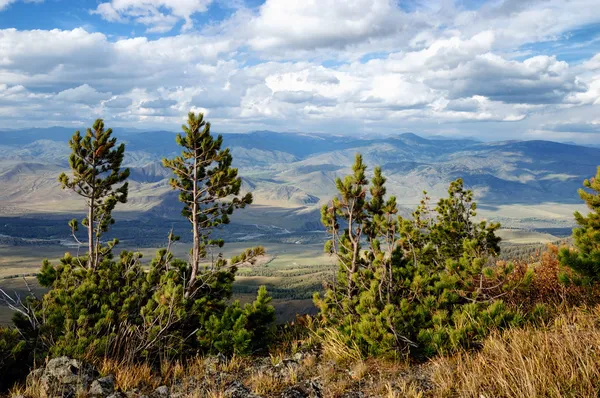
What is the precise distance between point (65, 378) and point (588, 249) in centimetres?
1178

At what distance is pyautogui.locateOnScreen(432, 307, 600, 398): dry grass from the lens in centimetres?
488

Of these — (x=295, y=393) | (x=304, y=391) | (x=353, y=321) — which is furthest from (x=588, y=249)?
(x=295, y=393)

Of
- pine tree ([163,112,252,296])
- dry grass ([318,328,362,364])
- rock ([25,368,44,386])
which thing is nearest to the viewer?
rock ([25,368,44,386])

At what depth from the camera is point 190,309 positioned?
12.9 meters

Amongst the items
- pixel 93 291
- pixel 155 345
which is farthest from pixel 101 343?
pixel 93 291

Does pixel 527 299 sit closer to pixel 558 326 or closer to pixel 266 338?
pixel 558 326

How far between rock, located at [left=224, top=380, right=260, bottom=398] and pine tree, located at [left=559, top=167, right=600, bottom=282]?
23.0ft

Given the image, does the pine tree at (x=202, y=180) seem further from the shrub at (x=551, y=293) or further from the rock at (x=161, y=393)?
the shrub at (x=551, y=293)

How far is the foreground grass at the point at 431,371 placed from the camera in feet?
16.7

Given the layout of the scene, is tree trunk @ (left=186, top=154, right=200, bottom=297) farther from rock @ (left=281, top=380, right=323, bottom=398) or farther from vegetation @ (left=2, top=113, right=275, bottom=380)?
rock @ (left=281, top=380, right=323, bottom=398)

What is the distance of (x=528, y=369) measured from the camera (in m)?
5.34

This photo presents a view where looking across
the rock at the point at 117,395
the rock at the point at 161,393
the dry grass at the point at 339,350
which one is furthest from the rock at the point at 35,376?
the dry grass at the point at 339,350

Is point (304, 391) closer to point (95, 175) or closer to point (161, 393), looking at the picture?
point (161, 393)

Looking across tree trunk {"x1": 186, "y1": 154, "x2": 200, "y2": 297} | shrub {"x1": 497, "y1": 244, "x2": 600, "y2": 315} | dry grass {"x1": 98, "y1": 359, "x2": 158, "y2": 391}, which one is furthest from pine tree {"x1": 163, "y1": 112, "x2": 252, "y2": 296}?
shrub {"x1": 497, "y1": 244, "x2": 600, "y2": 315}
